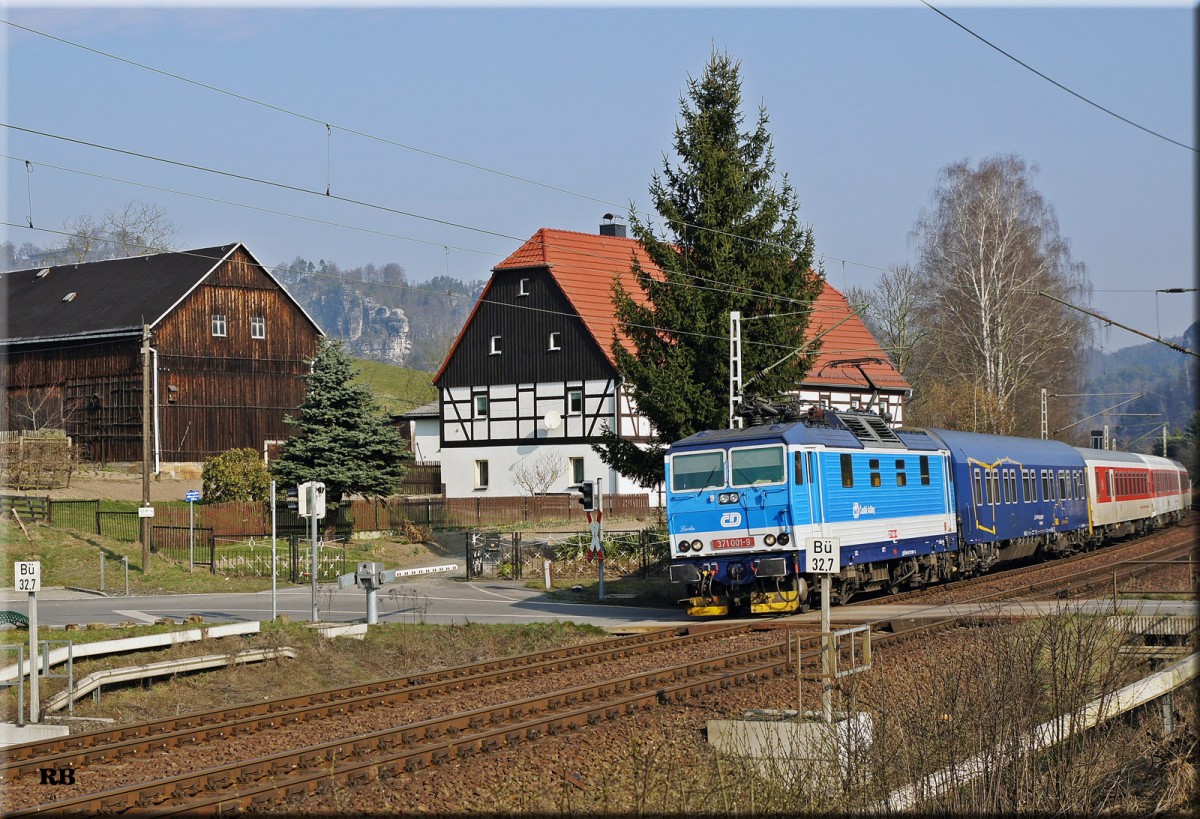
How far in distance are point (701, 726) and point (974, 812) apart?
489 centimetres

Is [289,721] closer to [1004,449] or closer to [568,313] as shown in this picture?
[1004,449]

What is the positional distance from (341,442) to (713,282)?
16238 millimetres

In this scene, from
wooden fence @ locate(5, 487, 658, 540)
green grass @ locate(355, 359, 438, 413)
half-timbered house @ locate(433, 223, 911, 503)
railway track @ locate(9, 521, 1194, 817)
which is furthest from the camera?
green grass @ locate(355, 359, 438, 413)

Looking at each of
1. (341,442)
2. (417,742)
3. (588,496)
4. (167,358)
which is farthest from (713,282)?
(167,358)

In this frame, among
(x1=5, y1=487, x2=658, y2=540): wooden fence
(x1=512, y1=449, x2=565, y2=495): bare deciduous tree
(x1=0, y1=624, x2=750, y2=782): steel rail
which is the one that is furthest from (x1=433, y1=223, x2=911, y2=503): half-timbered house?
(x1=0, y1=624, x2=750, y2=782): steel rail

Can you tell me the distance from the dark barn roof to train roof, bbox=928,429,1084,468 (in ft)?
→ 115

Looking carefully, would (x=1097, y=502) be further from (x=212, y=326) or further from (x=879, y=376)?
(x=212, y=326)

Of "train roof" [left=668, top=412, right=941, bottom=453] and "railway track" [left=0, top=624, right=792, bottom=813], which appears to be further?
"train roof" [left=668, top=412, right=941, bottom=453]

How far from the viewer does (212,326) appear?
5969 cm

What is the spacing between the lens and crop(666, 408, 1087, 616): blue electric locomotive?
22.6 meters

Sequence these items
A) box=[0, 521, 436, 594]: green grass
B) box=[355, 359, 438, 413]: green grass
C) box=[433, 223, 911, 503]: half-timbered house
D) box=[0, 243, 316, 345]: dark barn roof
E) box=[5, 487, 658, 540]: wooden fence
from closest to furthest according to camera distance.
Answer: box=[0, 521, 436, 594]: green grass
box=[5, 487, 658, 540]: wooden fence
box=[433, 223, 911, 503]: half-timbered house
box=[0, 243, 316, 345]: dark barn roof
box=[355, 359, 438, 413]: green grass

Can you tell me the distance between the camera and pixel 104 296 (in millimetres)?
62031

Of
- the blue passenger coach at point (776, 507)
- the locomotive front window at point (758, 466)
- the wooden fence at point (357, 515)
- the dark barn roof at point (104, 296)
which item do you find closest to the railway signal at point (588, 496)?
the blue passenger coach at point (776, 507)

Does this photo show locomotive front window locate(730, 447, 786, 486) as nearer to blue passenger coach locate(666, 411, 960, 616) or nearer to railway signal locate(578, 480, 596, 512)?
blue passenger coach locate(666, 411, 960, 616)
